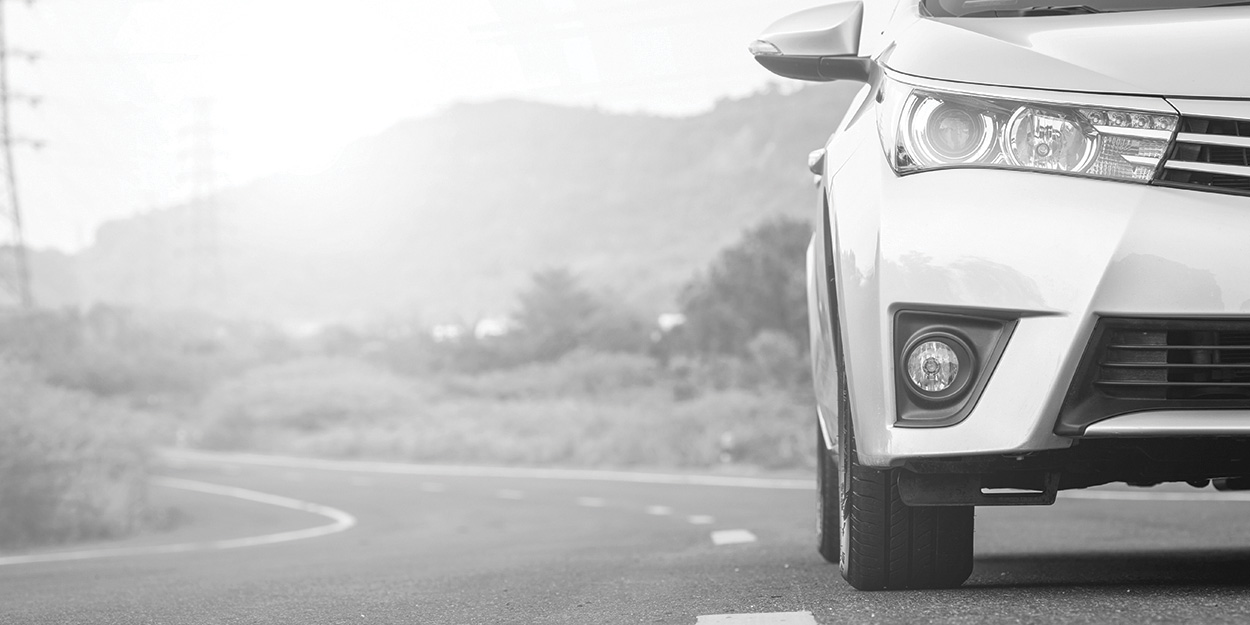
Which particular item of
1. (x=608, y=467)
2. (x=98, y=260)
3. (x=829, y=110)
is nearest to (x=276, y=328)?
(x=608, y=467)

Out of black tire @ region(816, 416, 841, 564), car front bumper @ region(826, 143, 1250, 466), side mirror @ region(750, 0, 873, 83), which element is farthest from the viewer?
black tire @ region(816, 416, 841, 564)

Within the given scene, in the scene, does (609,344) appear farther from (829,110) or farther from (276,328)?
(829,110)

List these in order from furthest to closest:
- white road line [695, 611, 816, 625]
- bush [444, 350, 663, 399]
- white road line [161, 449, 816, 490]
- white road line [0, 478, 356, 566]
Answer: bush [444, 350, 663, 399]
white road line [161, 449, 816, 490]
white road line [0, 478, 356, 566]
white road line [695, 611, 816, 625]

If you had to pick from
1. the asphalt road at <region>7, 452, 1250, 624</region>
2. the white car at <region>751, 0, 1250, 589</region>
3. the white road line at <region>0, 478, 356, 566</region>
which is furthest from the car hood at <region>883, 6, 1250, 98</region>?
the white road line at <region>0, 478, 356, 566</region>

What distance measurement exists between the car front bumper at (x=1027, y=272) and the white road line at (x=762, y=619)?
427 millimetres

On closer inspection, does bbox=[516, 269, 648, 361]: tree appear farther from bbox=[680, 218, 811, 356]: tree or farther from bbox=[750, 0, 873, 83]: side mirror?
bbox=[750, 0, 873, 83]: side mirror

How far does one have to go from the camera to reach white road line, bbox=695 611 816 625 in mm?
3234

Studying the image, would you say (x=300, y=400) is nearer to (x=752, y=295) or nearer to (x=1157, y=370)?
(x=752, y=295)

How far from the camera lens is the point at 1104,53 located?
3.10m

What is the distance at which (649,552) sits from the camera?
730cm

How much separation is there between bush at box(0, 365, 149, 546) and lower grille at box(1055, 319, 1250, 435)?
20.2 m

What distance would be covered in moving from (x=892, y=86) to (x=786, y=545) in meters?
4.46

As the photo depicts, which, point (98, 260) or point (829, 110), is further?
point (829, 110)

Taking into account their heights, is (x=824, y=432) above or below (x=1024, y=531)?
above
